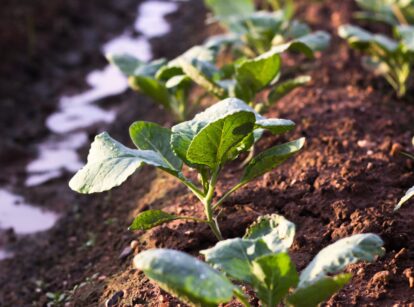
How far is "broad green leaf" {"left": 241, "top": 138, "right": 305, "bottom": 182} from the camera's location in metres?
2.23

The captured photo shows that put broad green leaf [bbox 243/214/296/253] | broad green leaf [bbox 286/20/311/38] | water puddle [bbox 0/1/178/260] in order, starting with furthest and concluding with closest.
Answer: broad green leaf [bbox 286/20/311/38]
water puddle [bbox 0/1/178/260]
broad green leaf [bbox 243/214/296/253]

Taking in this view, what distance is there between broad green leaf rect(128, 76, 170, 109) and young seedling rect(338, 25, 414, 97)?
95cm

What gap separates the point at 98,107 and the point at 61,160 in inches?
31.7

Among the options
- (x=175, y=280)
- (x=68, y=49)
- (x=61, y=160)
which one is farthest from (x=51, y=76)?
(x=175, y=280)

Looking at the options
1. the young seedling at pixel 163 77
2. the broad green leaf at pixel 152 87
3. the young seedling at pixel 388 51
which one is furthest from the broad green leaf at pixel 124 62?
the young seedling at pixel 388 51

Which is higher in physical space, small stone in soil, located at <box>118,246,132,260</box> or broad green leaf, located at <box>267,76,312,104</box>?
broad green leaf, located at <box>267,76,312,104</box>

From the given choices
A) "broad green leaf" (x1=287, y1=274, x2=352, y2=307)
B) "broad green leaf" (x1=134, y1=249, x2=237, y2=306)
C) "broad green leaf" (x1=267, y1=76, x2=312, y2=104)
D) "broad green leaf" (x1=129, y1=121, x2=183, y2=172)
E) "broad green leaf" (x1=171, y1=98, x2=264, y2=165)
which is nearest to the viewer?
"broad green leaf" (x1=134, y1=249, x2=237, y2=306)

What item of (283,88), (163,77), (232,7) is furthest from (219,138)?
(232,7)

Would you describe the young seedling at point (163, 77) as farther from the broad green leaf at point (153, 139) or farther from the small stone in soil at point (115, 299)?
the small stone in soil at point (115, 299)

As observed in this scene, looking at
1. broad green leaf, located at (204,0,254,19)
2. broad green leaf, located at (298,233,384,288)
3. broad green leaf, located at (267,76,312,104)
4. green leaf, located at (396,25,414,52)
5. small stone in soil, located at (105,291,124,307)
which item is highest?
broad green leaf, located at (204,0,254,19)

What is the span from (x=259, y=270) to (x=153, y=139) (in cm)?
89

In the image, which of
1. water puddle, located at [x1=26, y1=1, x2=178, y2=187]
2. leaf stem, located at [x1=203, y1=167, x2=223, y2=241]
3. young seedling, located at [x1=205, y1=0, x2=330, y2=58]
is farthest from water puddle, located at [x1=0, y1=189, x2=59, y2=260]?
leaf stem, located at [x1=203, y1=167, x2=223, y2=241]

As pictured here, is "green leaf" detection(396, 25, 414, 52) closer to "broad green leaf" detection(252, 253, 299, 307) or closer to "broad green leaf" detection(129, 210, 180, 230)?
"broad green leaf" detection(129, 210, 180, 230)

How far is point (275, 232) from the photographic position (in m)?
1.95
